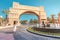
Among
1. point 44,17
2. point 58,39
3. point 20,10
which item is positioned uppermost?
point 20,10

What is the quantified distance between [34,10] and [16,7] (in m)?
8.74

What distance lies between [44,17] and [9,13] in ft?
55.3

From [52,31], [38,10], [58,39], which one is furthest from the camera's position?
[38,10]

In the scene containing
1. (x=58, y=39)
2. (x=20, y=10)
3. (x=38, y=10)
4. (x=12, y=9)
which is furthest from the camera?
(x=38, y=10)

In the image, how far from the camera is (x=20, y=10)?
121 ft

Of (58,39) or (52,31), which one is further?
(52,31)

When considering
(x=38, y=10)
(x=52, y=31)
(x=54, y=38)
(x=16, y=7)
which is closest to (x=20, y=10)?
(x=16, y=7)

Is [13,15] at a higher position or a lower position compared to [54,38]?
higher

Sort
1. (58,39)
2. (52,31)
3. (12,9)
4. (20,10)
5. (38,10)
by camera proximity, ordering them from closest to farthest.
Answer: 1. (58,39)
2. (52,31)
3. (12,9)
4. (20,10)
5. (38,10)

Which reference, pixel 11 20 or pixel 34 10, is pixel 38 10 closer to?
pixel 34 10

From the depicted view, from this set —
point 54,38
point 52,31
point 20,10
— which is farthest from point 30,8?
point 54,38

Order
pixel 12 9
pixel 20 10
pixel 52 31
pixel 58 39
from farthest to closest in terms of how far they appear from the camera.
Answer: pixel 20 10 → pixel 12 9 → pixel 52 31 → pixel 58 39

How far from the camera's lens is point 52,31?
944cm

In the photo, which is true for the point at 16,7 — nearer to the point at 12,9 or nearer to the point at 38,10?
the point at 12,9
